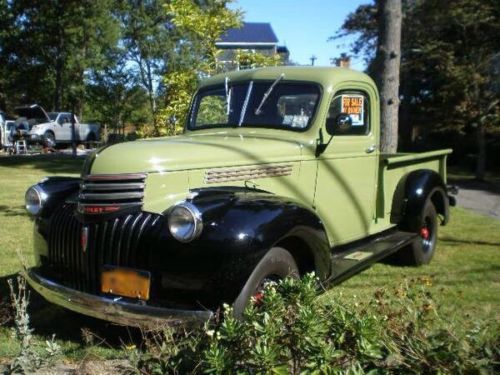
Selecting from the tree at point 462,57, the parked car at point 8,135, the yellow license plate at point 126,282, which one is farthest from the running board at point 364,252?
the parked car at point 8,135

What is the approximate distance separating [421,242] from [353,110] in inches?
73.6

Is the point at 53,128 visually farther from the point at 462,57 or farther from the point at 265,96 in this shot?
the point at 265,96

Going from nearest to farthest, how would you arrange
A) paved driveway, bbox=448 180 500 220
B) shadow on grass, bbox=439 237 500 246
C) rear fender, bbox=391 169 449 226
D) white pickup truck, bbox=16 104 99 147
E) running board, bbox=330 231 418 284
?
1. running board, bbox=330 231 418 284
2. rear fender, bbox=391 169 449 226
3. shadow on grass, bbox=439 237 500 246
4. paved driveway, bbox=448 180 500 220
5. white pickup truck, bbox=16 104 99 147

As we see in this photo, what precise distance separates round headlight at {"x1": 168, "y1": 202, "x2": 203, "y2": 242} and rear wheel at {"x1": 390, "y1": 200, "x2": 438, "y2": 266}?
325cm

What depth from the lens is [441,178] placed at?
6.50m

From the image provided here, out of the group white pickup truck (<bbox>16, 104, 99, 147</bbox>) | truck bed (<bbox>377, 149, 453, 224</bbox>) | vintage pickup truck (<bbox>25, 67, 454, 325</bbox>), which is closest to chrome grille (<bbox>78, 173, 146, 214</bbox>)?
vintage pickup truck (<bbox>25, 67, 454, 325</bbox>)

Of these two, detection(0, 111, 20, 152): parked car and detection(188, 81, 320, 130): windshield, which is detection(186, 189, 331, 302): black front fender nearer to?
detection(188, 81, 320, 130): windshield

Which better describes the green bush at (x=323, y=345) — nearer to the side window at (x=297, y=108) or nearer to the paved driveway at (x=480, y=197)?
the side window at (x=297, y=108)

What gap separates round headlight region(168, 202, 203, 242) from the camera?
10.6ft

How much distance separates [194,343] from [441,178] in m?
4.69

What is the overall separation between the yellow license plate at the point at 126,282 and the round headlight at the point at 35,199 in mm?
1105

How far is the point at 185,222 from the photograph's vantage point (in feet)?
10.7

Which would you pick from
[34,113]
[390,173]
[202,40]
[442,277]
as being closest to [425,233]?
[442,277]

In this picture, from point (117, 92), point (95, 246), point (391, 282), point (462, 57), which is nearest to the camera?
point (95, 246)
